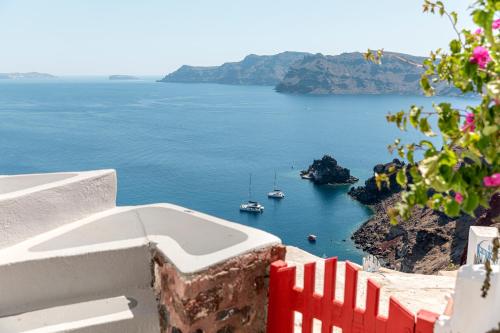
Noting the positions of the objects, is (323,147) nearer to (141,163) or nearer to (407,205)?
(141,163)

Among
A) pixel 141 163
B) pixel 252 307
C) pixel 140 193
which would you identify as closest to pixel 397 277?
pixel 252 307

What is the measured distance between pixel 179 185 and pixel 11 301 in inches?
2387

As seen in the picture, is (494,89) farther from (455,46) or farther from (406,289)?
(406,289)

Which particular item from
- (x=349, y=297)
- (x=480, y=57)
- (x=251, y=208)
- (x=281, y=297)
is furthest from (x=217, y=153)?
(x=480, y=57)

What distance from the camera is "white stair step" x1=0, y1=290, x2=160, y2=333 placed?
436cm

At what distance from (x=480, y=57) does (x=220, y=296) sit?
301 cm

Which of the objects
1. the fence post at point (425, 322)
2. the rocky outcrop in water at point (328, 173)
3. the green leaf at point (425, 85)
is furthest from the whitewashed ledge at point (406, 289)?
the rocky outcrop in water at point (328, 173)

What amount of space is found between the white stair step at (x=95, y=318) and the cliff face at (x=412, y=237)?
110 ft

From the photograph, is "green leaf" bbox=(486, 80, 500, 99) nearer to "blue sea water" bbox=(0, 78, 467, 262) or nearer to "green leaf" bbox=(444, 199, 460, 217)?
"green leaf" bbox=(444, 199, 460, 217)

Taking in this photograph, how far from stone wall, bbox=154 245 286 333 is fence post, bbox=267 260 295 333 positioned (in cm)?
9

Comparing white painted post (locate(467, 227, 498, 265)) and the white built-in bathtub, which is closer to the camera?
the white built-in bathtub

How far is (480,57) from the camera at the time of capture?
2.02 m

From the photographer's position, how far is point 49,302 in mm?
4750

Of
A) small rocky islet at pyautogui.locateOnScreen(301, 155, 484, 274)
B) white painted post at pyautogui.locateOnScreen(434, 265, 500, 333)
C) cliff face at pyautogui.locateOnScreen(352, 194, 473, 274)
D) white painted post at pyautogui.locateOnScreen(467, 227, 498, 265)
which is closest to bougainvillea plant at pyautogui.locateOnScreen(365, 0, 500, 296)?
white painted post at pyautogui.locateOnScreen(434, 265, 500, 333)
